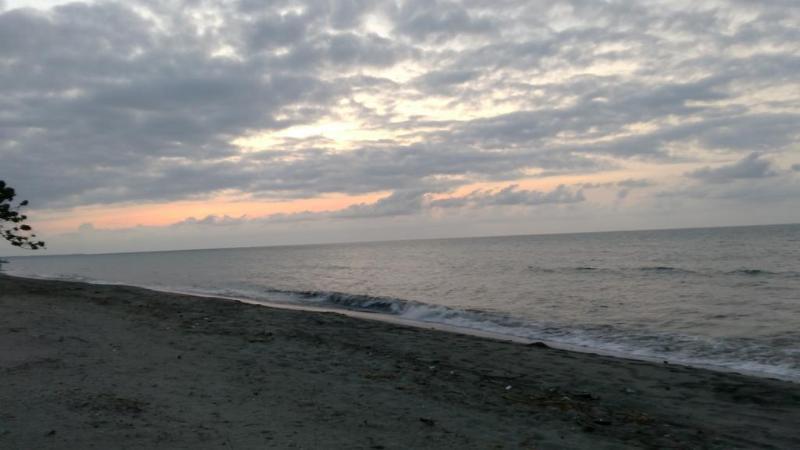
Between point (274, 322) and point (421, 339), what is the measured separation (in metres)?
4.23

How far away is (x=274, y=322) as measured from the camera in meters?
14.6

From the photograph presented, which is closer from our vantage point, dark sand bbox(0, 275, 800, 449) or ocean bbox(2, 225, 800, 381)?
dark sand bbox(0, 275, 800, 449)

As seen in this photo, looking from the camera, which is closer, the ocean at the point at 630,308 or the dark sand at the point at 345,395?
the dark sand at the point at 345,395

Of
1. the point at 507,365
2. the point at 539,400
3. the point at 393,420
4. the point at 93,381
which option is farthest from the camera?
the point at 507,365

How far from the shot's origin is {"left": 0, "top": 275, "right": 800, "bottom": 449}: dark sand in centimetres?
556

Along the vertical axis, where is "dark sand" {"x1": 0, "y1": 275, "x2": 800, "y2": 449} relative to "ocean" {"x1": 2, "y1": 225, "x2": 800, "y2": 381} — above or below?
above

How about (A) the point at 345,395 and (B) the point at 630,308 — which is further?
(B) the point at 630,308

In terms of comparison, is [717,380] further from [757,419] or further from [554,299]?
[554,299]

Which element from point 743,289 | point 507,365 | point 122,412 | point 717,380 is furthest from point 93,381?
point 743,289

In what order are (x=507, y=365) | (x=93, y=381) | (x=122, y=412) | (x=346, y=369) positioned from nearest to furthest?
1. (x=122, y=412)
2. (x=93, y=381)
3. (x=346, y=369)
4. (x=507, y=365)

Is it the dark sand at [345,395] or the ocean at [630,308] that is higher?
the dark sand at [345,395]

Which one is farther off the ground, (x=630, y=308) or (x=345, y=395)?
(x=345, y=395)

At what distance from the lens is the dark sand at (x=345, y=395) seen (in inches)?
219

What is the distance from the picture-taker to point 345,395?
730cm
